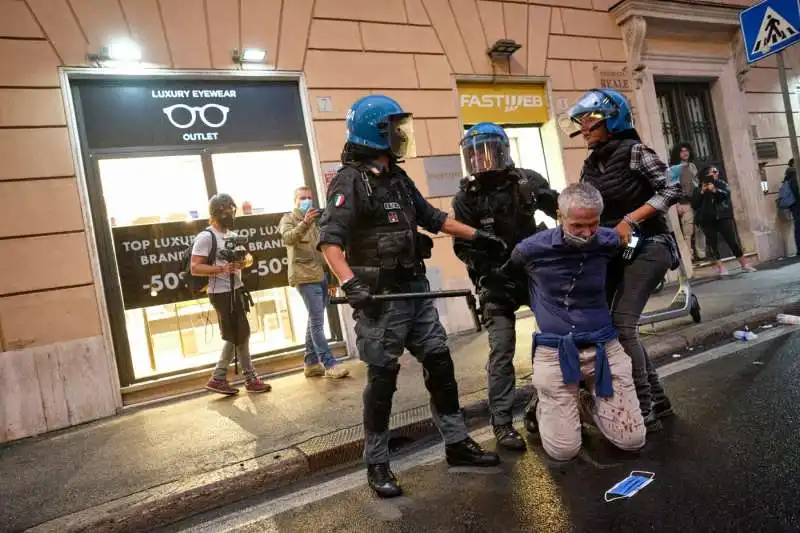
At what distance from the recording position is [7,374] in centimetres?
486

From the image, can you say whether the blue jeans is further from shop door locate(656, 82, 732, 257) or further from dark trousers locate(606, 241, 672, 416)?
shop door locate(656, 82, 732, 257)

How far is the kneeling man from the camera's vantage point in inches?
111

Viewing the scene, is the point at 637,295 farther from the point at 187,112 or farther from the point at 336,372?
the point at 187,112

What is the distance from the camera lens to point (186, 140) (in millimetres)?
6000

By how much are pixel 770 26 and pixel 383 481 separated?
5.83 m

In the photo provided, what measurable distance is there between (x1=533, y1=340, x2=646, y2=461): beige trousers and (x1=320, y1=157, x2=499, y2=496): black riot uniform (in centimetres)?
37

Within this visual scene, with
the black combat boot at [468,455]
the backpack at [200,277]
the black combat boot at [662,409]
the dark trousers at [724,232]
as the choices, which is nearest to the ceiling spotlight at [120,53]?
the backpack at [200,277]

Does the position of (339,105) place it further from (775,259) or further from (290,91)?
(775,259)

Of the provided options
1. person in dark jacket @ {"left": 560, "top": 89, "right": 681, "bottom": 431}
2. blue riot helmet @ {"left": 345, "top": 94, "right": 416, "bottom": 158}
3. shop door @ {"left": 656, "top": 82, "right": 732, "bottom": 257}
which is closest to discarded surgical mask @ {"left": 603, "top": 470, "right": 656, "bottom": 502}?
person in dark jacket @ {"left": 560, "top": 89, "right": 681, "bottom": 431}

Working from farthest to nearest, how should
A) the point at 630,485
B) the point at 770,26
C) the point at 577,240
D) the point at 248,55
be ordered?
1. the point at 248,55
2. the point at 770,26
3. the point at 577,240
4. the point at 630,485

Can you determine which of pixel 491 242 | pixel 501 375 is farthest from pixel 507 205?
pixel 501 375

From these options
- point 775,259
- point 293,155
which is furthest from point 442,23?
point 775,259

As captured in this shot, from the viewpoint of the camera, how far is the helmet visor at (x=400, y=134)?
2.97 metres

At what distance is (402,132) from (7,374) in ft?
14.1
